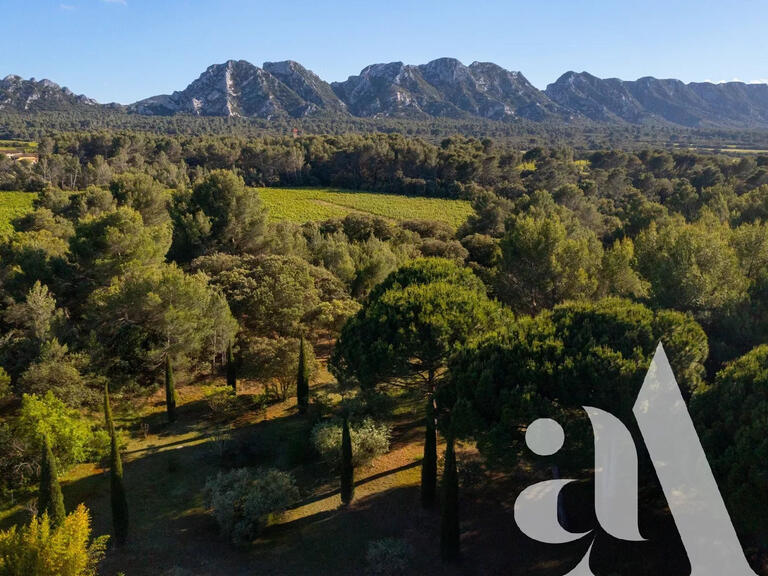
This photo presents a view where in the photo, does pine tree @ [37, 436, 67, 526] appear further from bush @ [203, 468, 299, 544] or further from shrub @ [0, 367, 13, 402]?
shrub @ [0, 367, 13, 402]

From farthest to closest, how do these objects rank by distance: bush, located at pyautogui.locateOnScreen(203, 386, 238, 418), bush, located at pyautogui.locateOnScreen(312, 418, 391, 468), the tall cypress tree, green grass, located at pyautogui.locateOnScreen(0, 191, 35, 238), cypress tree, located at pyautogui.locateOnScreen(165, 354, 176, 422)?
green grass, located at pyautogui.locateOnScreen(0, 191, 35, 238), cypress tree, located at pyautogui.locateOnScreen(165, 354, 176, 422), bush, located at pyautogui.locateOnScreen(203, 386, 238, 418), bush, located at pyautogui.locateOnScreen(312, 418, 391, 468), the tall cypress tree

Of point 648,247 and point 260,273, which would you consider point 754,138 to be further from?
point 260,273

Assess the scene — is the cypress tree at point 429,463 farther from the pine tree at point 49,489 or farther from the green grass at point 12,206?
the green grass at point 12,206

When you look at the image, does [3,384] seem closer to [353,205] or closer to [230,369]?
[230,369]

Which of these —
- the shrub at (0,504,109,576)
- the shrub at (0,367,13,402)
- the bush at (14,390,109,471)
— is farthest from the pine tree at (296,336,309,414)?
the shrub at (0,504,109,576)

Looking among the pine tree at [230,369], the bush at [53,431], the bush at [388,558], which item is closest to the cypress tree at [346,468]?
the bush at [388,558]

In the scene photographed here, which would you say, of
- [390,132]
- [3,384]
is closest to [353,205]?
[3,384]

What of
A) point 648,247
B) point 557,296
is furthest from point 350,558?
point 648,247
